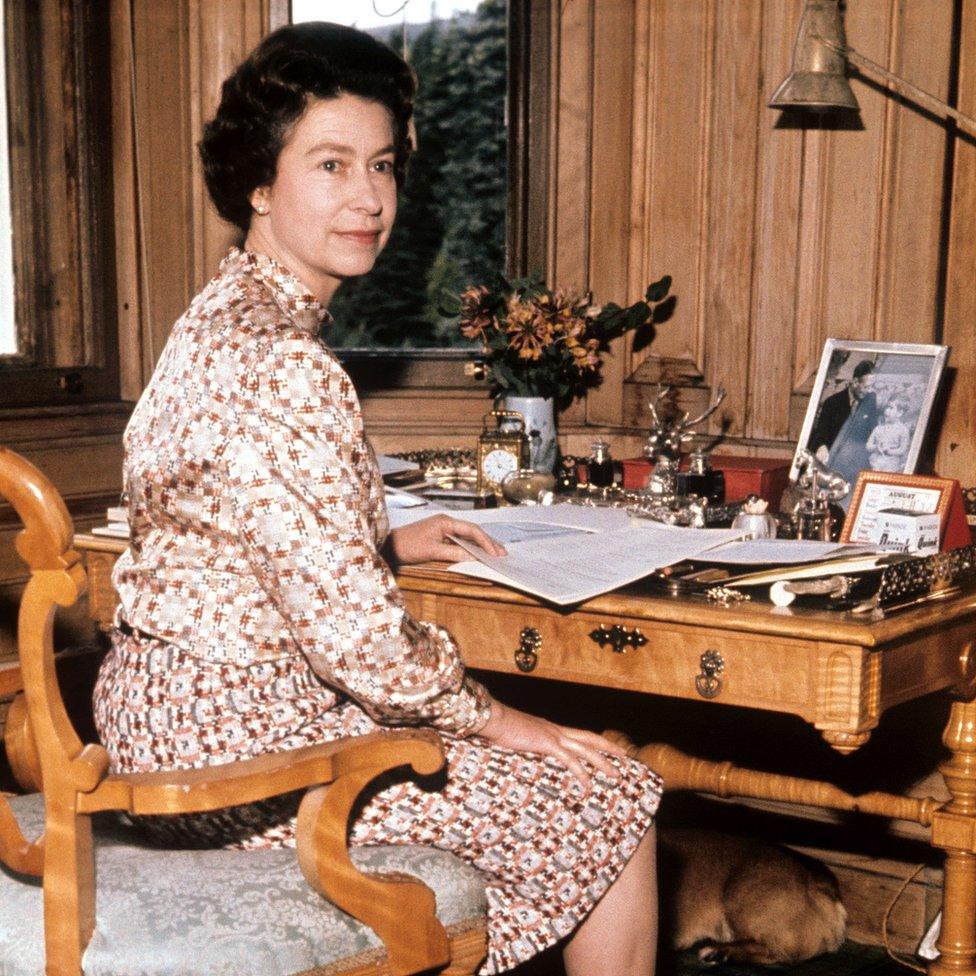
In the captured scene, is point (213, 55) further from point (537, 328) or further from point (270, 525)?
point (270, 525)

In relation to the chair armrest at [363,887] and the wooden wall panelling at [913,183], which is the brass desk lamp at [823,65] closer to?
the wooden wall panelling at [913,183]

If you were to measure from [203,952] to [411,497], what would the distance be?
3.93 feet

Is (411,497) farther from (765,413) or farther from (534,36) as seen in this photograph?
(534,36)

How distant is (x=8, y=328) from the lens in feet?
10.5

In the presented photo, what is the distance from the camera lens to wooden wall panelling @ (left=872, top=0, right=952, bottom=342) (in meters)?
2.91

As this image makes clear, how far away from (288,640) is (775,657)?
A: 68 cm

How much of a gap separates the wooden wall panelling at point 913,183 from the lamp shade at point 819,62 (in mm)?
221

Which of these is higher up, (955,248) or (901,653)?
(955,248)

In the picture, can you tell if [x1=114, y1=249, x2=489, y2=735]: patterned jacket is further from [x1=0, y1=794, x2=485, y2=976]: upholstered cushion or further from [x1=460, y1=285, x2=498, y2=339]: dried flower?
[x1=460, y1=285, x2=498, y2=339]: dried flower

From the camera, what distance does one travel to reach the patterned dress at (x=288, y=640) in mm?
1826

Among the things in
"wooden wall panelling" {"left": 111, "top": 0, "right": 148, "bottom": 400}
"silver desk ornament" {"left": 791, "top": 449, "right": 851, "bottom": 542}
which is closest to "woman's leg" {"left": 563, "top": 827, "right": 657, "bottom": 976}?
"silver desk ornament" {"left": 791, "top": 449, "right": 851, "bottom": 542}

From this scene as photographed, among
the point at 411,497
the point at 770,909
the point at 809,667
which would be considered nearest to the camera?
the point at 809,667

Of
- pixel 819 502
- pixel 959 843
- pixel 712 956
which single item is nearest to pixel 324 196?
pixel 819 502

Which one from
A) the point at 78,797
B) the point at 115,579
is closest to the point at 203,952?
the point at 78,797
